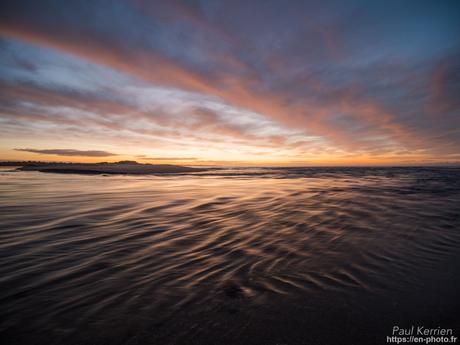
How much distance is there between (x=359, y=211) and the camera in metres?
8.99

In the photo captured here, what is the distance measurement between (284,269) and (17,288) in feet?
13.2

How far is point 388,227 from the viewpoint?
21.7 ft

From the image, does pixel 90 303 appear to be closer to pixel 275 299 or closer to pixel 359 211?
pixel 275 299

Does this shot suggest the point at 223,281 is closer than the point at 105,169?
Yes

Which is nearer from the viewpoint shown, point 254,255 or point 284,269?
point 284,269

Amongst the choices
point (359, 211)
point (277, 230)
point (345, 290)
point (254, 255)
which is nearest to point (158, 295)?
point (254, 255)

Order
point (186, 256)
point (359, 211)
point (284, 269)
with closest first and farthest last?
point (284, 269)
point (186, 256)
point (359, 211)

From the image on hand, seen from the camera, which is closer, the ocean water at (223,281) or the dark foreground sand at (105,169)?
the ocean water at (223,281)

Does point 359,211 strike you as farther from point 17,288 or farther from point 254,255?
point 17,288

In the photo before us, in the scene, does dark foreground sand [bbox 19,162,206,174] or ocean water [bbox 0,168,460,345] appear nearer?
ocean water [bbox 0,168,460,345]

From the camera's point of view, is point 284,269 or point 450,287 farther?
point 284,269

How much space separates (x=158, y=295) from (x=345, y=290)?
8.50ft

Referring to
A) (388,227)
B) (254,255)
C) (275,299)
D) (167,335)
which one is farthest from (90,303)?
(388,227)

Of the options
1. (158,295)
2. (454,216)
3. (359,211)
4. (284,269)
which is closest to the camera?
(158,295)
